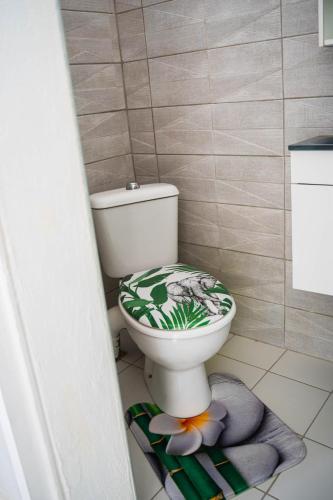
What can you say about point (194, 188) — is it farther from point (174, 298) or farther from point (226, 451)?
point (226, 451)

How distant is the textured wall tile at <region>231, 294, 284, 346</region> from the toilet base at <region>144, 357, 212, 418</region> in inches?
18.5

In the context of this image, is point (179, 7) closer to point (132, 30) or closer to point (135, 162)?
point (132, 30)

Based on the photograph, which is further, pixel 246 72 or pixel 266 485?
pixel 246 72

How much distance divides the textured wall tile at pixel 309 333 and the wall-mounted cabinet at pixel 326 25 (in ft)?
3.43

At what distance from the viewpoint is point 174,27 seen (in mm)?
1834

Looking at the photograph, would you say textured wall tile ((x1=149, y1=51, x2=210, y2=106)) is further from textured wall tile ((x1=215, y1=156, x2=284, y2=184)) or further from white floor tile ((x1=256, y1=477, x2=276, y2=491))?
white floor tile ((x1=256, y1=477, x2=276, y2=491))

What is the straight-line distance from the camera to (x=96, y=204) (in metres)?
1.74

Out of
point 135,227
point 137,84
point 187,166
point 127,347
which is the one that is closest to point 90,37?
point 137,84

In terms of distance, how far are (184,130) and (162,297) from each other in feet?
2.62

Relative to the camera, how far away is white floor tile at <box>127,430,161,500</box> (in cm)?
137

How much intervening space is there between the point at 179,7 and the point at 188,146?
1.80 ft

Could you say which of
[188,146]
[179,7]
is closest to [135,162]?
[188,146]

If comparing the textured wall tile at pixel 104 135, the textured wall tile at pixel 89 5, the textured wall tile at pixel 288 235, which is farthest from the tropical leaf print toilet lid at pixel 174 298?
the textured wall tile at pixel 89 5

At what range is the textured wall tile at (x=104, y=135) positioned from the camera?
6.39ft
